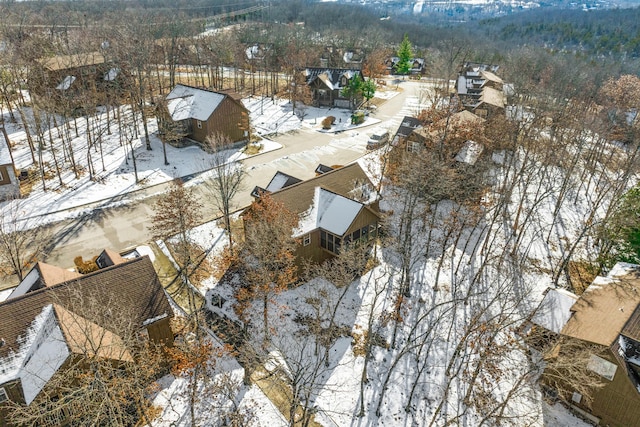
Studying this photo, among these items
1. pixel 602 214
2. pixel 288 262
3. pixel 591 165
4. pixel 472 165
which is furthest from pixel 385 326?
pixel 591 165

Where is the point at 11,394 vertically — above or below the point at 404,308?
above

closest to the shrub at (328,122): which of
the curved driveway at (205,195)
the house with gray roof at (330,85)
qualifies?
the curved driveway at (205,195)

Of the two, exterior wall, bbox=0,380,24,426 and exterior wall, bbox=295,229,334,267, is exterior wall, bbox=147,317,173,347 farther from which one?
exterior wall, bbox=295,229,334,267

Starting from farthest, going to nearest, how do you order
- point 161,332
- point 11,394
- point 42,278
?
point 161,332 < point 42,278 < point 11,394

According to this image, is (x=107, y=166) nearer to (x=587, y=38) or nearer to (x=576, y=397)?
(x=576, y=397)

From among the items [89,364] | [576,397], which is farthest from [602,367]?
[89,364]

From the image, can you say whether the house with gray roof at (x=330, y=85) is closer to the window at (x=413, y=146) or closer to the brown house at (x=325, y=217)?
the window at (x=413, y=146)

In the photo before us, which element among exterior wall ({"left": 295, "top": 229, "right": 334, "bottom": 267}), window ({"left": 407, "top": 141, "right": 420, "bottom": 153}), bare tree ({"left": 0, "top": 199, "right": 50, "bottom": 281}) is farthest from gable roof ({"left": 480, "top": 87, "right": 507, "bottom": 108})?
bare tree ({"left": 0, "top": 199, "right": 50, "bottom": 281})
